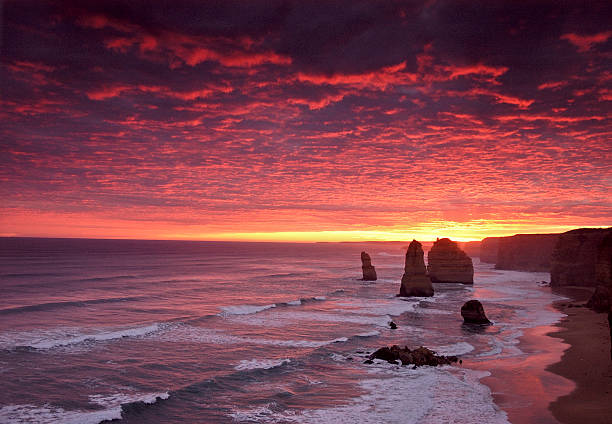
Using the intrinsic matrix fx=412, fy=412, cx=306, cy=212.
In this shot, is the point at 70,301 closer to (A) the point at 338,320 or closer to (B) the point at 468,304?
(A) the point at 338,320

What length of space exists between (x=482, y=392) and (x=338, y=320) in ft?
73.8

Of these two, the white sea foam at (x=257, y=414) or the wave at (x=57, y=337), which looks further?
the wave at (x=57, y=337)

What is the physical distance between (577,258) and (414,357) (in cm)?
5661

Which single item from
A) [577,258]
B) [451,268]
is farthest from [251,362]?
[577,258]

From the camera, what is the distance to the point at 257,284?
252 feet

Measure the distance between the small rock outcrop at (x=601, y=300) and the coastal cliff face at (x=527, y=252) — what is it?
2662 inches

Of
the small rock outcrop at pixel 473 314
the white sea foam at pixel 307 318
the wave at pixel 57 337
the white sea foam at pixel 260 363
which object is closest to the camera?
the white sea foam at pixel 260 363

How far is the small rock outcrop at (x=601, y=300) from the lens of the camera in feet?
133

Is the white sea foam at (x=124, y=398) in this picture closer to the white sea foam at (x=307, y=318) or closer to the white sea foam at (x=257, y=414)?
the white sea foam at (x=257, y=414)

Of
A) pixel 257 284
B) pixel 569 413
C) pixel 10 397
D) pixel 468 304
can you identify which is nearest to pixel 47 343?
pixel 10 397

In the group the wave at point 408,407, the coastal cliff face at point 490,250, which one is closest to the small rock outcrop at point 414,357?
the wave at point 408,407

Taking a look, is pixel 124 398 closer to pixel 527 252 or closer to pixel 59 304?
pixel 59 304

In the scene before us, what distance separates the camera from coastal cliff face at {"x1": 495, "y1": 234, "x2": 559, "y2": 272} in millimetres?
109000

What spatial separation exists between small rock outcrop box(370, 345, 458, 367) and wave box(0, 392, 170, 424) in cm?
1358
